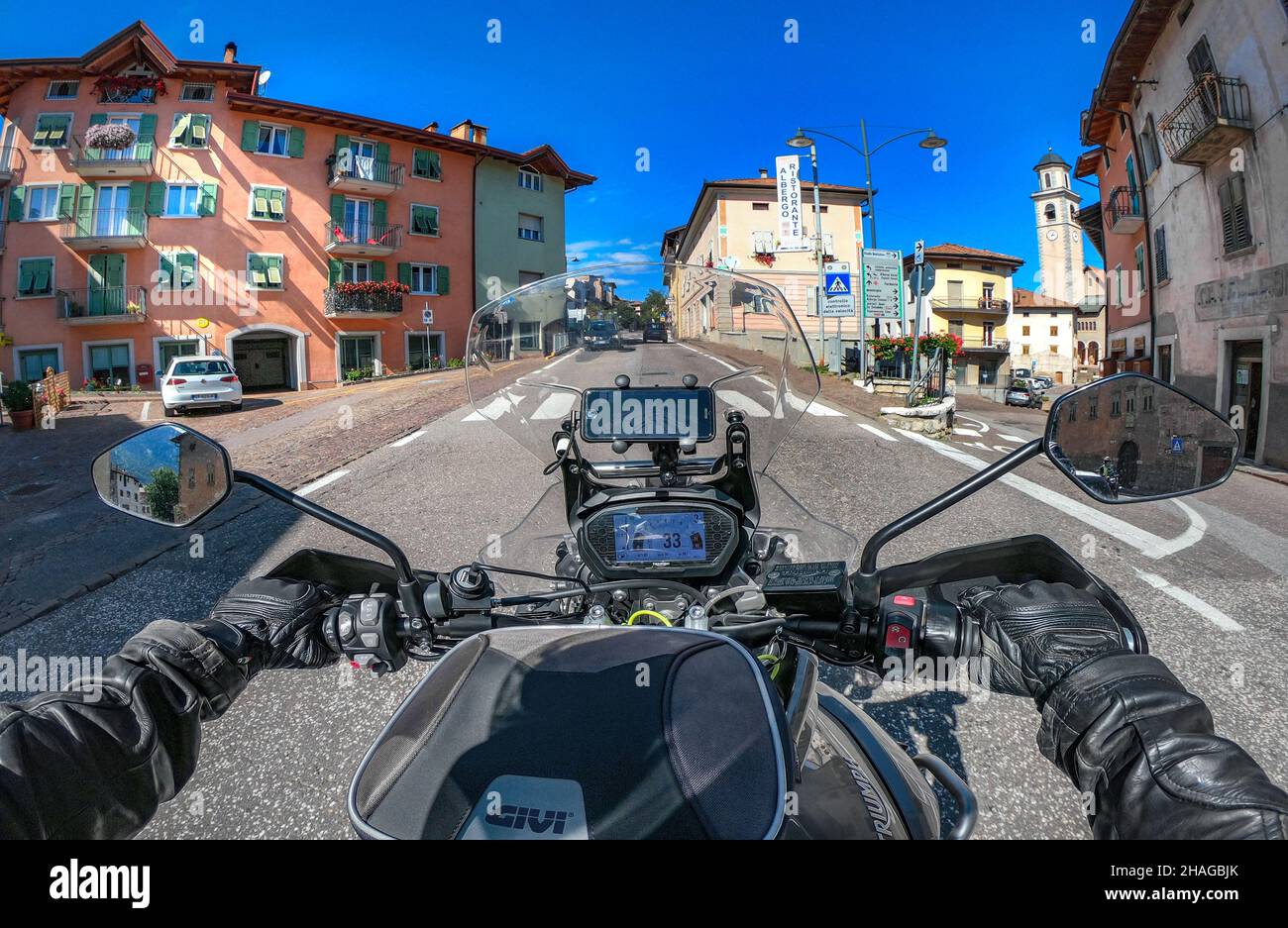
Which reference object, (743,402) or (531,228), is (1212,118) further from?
(531,228)

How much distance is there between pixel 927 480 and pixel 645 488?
6.55 metres

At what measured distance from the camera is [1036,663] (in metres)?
1.34

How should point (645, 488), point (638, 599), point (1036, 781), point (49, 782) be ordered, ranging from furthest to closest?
1. point (1036, 781)
2. point (645, 488)
3. point (638, 599)
4. point (49, 782)

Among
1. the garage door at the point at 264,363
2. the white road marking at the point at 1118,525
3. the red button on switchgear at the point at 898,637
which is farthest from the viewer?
the garage door at the point at 264,363

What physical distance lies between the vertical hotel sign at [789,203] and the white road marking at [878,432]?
15.4 meters

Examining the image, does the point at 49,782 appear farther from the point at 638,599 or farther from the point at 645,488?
the point at 645,488

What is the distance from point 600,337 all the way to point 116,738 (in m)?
1.79

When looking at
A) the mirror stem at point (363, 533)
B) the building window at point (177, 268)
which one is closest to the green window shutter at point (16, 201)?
the building window at point (177, 268)

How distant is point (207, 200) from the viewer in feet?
92.1

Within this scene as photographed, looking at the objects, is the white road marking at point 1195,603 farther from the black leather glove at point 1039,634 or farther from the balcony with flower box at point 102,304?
the balcony with flower box at point 102,304

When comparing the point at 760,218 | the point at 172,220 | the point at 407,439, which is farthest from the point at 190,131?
the point at 760,218

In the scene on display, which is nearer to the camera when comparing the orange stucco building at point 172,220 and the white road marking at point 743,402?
the white road marking at point 743,402

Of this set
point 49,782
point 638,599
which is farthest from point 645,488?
point 49,782

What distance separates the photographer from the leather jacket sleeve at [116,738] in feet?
3.31
